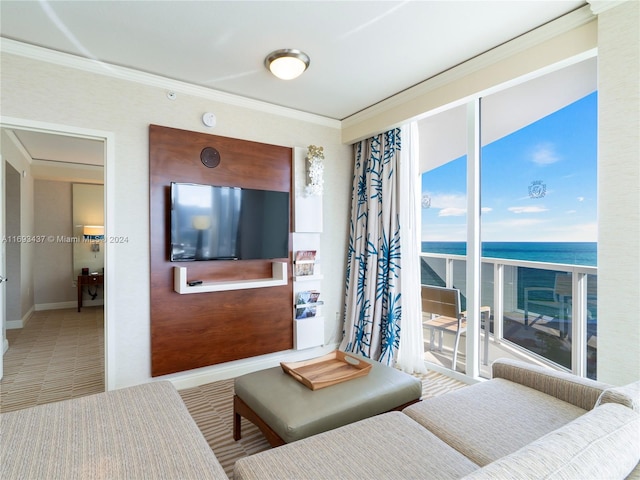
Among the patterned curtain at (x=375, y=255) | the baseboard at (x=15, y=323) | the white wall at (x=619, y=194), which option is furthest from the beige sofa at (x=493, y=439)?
the baseboard at (x=15, y=323)

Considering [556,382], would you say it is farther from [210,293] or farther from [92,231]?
[92,231]

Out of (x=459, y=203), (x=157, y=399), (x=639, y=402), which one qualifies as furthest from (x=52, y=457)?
(x=459, y=203)

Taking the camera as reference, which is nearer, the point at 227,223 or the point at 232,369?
the point at 227,223

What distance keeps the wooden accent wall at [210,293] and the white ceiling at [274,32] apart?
2.09ft

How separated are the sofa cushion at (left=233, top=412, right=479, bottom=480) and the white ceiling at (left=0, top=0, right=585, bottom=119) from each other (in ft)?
7.50

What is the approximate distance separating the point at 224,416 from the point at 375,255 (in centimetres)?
206

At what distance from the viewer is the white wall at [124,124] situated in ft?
8.04

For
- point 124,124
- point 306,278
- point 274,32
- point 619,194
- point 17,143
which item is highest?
point 274,32

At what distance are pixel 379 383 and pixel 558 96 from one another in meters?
2.46

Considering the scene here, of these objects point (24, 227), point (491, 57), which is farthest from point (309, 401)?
point (24, 227)

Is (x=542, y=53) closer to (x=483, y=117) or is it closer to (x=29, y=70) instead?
(x=483, y=117)

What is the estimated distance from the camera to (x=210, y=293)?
308cm

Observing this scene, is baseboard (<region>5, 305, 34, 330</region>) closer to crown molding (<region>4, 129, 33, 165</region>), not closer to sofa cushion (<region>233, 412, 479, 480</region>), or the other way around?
crown molding (<region>4, 129, 33, 165</region>)

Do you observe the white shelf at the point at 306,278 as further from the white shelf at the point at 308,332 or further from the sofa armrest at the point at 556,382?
the sofa armrest at the point at 556,382
